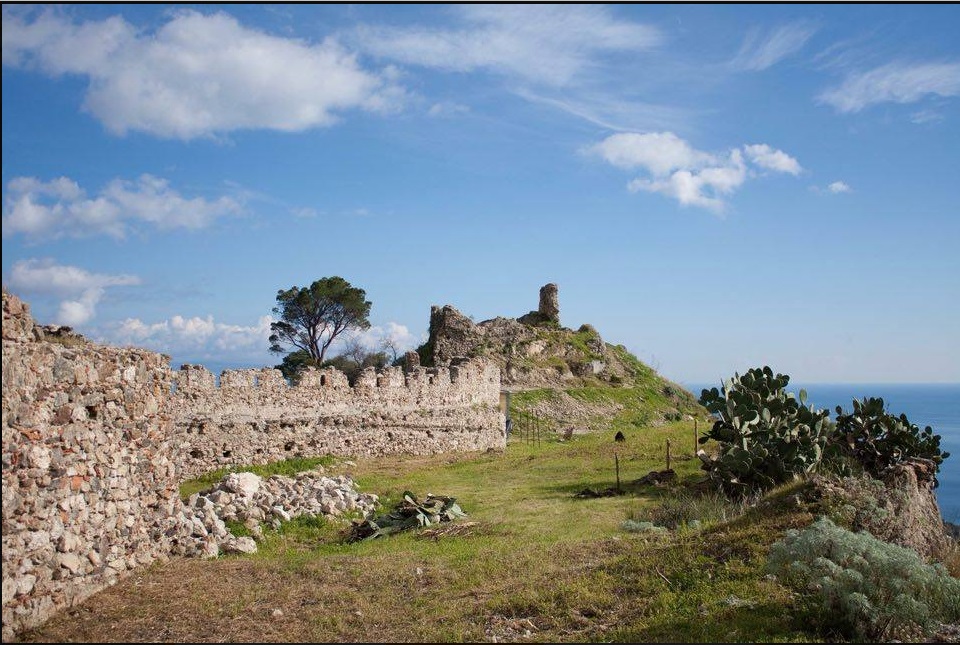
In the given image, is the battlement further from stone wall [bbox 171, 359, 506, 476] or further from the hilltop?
the hilltop

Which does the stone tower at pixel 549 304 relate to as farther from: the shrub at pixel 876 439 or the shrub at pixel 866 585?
the shrub at pixel 866 585

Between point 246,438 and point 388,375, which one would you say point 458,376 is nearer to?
point 388,375

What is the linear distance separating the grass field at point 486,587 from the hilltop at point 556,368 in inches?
916

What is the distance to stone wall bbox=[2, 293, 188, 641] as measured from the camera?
6.95 meters

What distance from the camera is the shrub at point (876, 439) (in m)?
14.1

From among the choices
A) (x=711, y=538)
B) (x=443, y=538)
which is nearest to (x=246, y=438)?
(x=443, y=538)

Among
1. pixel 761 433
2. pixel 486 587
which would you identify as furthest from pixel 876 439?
pixel 486 587

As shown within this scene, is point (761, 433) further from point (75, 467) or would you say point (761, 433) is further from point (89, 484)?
point (75, 467)

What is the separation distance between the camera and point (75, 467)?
25.7 ft

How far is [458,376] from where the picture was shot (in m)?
27.4

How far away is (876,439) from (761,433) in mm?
2754

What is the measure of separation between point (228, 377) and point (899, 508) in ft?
49.8

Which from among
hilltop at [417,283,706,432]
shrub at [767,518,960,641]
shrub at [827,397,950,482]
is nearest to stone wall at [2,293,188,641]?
shrub at [767,518,960,641]

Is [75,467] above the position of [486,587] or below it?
above
